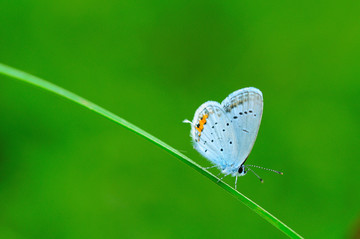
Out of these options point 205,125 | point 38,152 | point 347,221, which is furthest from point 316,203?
point 38,152

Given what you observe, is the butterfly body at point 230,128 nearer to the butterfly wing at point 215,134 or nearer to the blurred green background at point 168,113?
the butterfly wing at point 215,134

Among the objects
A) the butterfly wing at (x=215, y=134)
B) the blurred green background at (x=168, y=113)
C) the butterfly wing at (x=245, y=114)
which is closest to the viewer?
the butterfly wing at (x=245, y=114)

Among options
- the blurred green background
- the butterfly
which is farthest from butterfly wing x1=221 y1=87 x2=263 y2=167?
the blurred green background

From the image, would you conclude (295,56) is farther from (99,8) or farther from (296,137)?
(99,8)

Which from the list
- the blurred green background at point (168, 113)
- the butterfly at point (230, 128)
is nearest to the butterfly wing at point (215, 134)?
the butterfly at point (230, 128)

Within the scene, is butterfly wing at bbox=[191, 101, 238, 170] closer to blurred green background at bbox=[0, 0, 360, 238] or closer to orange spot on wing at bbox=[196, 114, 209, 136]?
orange spot on wing at bbox=[196, 114, 209, 136]

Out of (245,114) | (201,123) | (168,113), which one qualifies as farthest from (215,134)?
(168,113)
